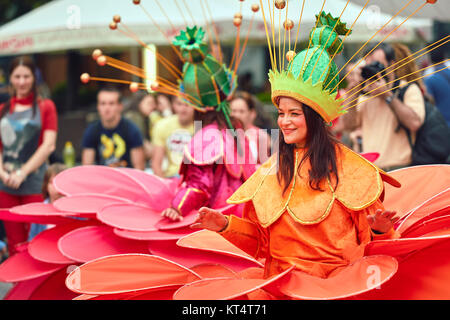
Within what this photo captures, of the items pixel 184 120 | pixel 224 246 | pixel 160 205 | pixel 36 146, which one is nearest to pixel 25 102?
pixel 36 146

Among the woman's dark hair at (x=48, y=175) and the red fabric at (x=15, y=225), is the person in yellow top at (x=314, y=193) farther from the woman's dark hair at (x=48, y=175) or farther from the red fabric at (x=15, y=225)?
the red fabric at (x=15, y=225)

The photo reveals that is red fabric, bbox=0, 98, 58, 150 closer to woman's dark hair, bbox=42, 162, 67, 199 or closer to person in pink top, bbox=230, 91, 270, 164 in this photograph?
woman's dark hair, bbox=42, 162, 67, 199

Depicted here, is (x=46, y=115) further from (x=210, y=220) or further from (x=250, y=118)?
(x=210, y=220)

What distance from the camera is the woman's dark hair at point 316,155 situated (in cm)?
280

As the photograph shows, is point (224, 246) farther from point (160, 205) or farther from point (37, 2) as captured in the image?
point (37, 2)

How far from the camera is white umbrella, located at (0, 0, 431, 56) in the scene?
29.3 feet

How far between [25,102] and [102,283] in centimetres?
312

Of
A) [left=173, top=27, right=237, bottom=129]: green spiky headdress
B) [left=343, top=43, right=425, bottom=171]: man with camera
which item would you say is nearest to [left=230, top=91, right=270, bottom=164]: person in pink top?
[left=343, top=43, right=425, bottom=171]: man with camera

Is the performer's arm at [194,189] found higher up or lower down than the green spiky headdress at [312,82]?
lower down

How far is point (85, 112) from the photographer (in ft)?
55.0

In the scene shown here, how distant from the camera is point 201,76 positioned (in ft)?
13.9

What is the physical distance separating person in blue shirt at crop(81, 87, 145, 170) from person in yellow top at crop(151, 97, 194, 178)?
28 cm

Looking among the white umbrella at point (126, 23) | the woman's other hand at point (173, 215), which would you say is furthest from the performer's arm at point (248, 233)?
the white umbrella at point (126, 23)

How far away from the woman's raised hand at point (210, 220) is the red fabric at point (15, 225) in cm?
282
